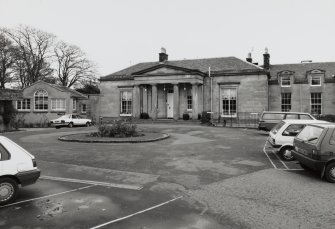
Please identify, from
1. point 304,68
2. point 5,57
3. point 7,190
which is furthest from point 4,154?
point 5,57

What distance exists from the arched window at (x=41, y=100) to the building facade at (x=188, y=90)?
23.4 feet

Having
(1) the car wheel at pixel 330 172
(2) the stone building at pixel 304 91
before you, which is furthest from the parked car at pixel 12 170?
(2) the stone building at pixel 304 91

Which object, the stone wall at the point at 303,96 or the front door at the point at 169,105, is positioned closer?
the stone wall at the point at 303,96

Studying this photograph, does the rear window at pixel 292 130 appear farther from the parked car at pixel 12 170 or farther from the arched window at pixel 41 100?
the arched window at pixel 41 100

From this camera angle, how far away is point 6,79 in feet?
154

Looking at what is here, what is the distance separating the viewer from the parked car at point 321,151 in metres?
7.74

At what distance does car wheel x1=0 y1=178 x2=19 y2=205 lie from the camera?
19.2 ft

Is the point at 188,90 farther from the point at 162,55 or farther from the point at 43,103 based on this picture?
the point at 43,103

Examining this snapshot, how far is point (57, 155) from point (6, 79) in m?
42.1

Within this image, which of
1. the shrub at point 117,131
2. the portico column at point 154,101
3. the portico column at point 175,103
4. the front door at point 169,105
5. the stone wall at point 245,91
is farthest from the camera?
the front door at point 169,105

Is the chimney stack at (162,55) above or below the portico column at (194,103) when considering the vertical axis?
above

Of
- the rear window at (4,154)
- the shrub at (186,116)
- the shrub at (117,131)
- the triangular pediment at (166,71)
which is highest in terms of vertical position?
the triangular pediment at (166,71)

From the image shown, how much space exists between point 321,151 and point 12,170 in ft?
25.6

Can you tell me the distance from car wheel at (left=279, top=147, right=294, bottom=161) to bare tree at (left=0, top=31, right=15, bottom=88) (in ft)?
153
